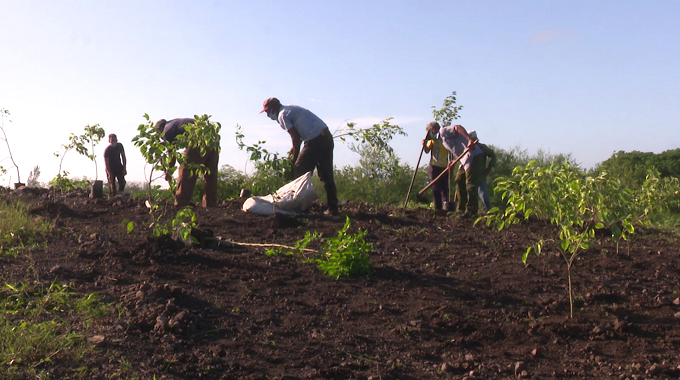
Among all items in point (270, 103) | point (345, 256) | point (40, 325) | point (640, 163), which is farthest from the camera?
point (640, 163)

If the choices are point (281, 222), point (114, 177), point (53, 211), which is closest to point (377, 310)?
point (281, 222)

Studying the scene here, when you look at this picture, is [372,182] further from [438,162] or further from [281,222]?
[281,222]

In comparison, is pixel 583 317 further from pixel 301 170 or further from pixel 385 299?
pixel 301 170

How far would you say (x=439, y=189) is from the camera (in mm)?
8930

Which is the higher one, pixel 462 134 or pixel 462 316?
pixel 462 134

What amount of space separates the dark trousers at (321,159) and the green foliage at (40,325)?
12.6 ft

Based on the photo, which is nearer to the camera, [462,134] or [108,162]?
[462,134]

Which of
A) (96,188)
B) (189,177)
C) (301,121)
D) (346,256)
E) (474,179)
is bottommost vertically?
(346,256)

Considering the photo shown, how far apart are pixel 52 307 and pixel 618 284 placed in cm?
387

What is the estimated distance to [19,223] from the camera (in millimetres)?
6000

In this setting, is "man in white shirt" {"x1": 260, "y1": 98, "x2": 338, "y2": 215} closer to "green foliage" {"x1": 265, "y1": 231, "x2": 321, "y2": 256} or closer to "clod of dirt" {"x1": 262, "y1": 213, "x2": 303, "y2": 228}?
"clod of dirt" {"x1": 262, "y1": 213, "x2": 303, "y2": 228}

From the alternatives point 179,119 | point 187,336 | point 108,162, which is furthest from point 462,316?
point 108,162

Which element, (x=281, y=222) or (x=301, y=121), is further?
(x=301, y=121)

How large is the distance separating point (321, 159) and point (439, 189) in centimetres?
223
